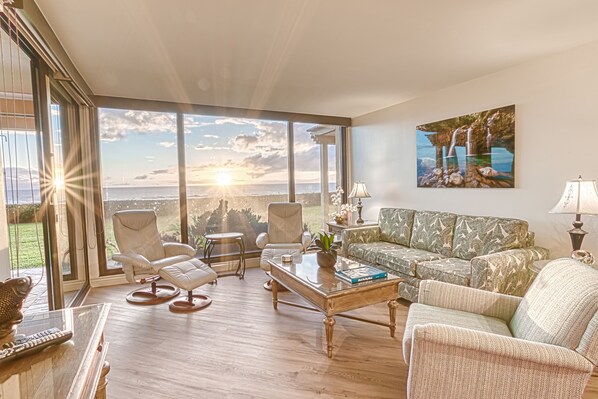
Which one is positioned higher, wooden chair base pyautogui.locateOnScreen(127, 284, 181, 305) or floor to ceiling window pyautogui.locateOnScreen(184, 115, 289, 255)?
floor to ceiling window pyautogui.locateOnScreen(184, 115, 289, 255)

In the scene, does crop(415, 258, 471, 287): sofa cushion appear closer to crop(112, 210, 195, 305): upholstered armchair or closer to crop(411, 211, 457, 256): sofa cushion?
crop(411, 211, 457, 256): sofa cushion

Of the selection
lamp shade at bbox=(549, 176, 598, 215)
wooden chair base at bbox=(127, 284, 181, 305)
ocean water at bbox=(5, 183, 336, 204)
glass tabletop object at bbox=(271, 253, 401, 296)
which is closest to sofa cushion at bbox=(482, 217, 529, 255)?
lamp shade at bbox=(549, 176, 598, 215)

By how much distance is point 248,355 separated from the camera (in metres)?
2.35

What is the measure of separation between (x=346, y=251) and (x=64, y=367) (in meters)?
3.46

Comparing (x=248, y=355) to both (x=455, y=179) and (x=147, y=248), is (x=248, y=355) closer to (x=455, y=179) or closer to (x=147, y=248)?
(x=147, y=248)

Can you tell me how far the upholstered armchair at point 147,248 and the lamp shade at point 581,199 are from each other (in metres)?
3.65

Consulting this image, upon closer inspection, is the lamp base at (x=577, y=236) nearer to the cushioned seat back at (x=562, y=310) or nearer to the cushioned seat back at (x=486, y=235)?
the cushioned seat back at (x=486, y=235)

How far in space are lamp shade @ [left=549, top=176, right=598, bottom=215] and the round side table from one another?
3496mm

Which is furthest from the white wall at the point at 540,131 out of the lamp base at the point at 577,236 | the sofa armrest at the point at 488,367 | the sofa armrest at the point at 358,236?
the sofa armrest at the point at 488,367

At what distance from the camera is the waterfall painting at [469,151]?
3.29m

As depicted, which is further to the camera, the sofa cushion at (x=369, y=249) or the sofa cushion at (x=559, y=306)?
the sofa cushion at (x=369, y=249)

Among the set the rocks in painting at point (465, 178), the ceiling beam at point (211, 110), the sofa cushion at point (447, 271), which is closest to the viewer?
the sofa cushion at point (447, 271)

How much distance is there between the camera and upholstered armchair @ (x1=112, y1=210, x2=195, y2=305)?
350cm

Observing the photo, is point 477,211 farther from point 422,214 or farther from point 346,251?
point 346,251
